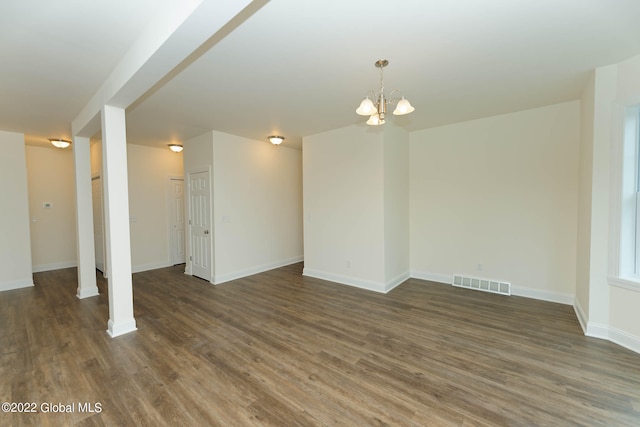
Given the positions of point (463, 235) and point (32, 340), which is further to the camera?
point (463, 235)

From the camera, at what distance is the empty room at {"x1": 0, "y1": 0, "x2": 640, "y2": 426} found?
1926 millimetres

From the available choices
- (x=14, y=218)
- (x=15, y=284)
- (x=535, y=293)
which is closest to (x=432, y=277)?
(x=535, y=293)

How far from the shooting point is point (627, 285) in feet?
8.49

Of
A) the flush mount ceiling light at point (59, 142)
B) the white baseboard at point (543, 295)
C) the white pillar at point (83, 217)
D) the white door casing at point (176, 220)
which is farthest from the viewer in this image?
the white door casing at point (176, 220)

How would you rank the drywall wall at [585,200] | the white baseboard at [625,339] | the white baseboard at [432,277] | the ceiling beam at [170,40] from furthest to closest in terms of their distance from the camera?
the white baseboard at [432,277] < the drywall wall at [585,200] < the white baseboard at [625,339] < the ceiling beam at [170,40]

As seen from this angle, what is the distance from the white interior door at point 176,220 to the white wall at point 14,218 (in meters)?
2.25

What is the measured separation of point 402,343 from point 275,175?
4.18 m

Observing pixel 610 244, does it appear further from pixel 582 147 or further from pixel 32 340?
pixel 32 340

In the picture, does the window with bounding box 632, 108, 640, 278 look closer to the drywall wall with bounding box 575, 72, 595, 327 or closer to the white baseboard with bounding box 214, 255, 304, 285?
the drywall wall with bounding box 575, 72, 595, 327

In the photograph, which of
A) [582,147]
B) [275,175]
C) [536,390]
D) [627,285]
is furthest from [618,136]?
[275,175]

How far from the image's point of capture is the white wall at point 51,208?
18.6 ft

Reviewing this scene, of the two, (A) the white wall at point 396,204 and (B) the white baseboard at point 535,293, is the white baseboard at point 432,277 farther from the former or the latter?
(A) the white wall at point 396,204

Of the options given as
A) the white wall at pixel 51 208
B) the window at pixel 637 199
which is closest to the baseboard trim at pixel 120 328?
the white wall at pixel 51 208

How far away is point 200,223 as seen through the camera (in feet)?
17.0
